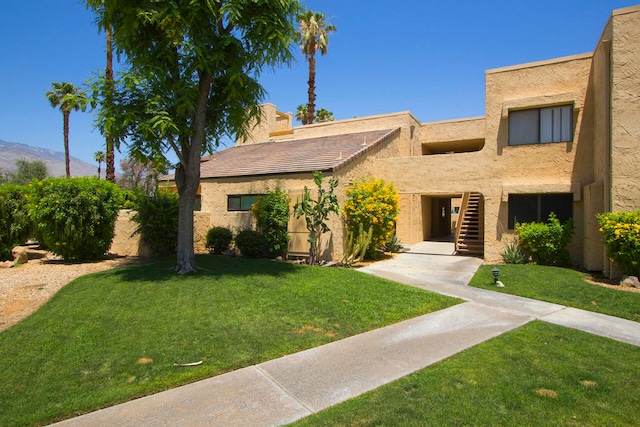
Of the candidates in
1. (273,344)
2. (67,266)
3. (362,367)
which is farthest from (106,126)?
(362,367)

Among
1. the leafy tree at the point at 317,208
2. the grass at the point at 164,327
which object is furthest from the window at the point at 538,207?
the grass at the point at 164,327

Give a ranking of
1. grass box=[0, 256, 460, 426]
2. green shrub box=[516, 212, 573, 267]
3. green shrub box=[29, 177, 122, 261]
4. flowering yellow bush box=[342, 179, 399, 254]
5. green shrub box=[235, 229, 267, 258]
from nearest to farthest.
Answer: grass box=[0, 256, 460, 426]
green shrub box=[29, 177, 122, 261]
green shrub box=[516, 212, 573, 267]
flowering yellow bush box=[342, 179, 399, 254]
green shrub box=[235, 229, 267, 258]

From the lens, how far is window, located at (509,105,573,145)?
1399 cm

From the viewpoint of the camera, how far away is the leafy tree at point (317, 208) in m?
13.6

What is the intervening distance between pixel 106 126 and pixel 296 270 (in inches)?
252

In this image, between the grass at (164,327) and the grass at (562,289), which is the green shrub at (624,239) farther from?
the grass at (164,327)

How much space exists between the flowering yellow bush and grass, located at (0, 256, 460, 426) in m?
3.79

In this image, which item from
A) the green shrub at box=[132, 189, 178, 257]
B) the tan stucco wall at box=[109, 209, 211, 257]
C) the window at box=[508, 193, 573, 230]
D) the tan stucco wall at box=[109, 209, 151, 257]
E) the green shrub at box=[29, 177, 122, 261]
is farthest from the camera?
the tan stucco wall at box=[109, 209, 151, 257]

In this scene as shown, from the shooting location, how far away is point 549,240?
13383mm

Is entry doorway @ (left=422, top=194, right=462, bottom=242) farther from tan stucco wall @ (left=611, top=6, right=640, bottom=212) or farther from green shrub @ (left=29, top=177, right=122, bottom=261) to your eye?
green shrub @ (left=29, top=177, right=122, bottom=261)

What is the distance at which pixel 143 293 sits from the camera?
875 cm

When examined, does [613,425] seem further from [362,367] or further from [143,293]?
[143,293]

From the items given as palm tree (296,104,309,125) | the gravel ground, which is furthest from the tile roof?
palm tree (296,104,309,125)

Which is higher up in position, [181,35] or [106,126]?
[181,35]
